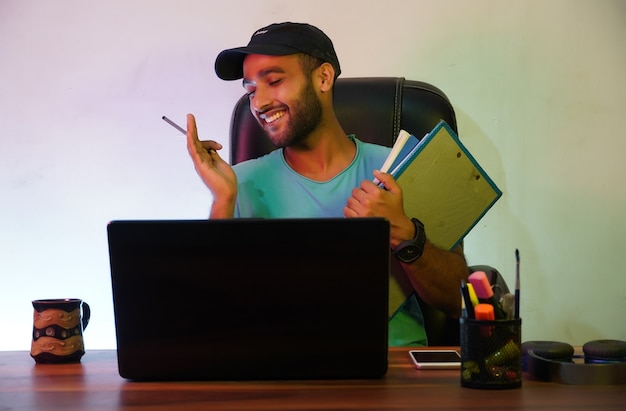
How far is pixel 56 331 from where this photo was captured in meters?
1.15

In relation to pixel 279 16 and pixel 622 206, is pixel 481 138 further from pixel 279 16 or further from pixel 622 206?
pixel 279 16

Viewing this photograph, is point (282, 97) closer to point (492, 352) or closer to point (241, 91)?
point (241, 91)

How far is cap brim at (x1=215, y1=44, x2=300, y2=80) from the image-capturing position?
1679 millimetres

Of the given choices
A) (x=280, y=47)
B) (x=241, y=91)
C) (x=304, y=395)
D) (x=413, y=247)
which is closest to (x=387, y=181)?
(x=413, y=247)

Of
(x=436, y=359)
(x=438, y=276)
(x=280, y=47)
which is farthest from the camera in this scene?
(x=280, y=47)

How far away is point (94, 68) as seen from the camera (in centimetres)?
225

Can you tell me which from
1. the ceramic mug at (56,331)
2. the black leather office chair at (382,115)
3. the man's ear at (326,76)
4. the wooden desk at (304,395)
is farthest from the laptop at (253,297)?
the man's ear at (326,76)

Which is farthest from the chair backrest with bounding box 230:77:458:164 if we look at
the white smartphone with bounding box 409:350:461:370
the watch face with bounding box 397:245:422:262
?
the white smartphone with bounding box 409:350:461:370

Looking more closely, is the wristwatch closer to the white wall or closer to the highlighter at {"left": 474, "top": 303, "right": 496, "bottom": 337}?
the highlighter at {"left": 474, "top": 303, "right": 496, "bottom": 337}

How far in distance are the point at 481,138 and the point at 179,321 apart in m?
1.43

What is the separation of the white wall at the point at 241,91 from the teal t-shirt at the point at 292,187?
52cm

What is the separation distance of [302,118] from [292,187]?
5.9 inches

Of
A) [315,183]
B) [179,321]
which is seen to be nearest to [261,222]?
[179,321]

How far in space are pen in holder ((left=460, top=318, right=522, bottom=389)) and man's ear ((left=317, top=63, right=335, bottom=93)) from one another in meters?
0.94
